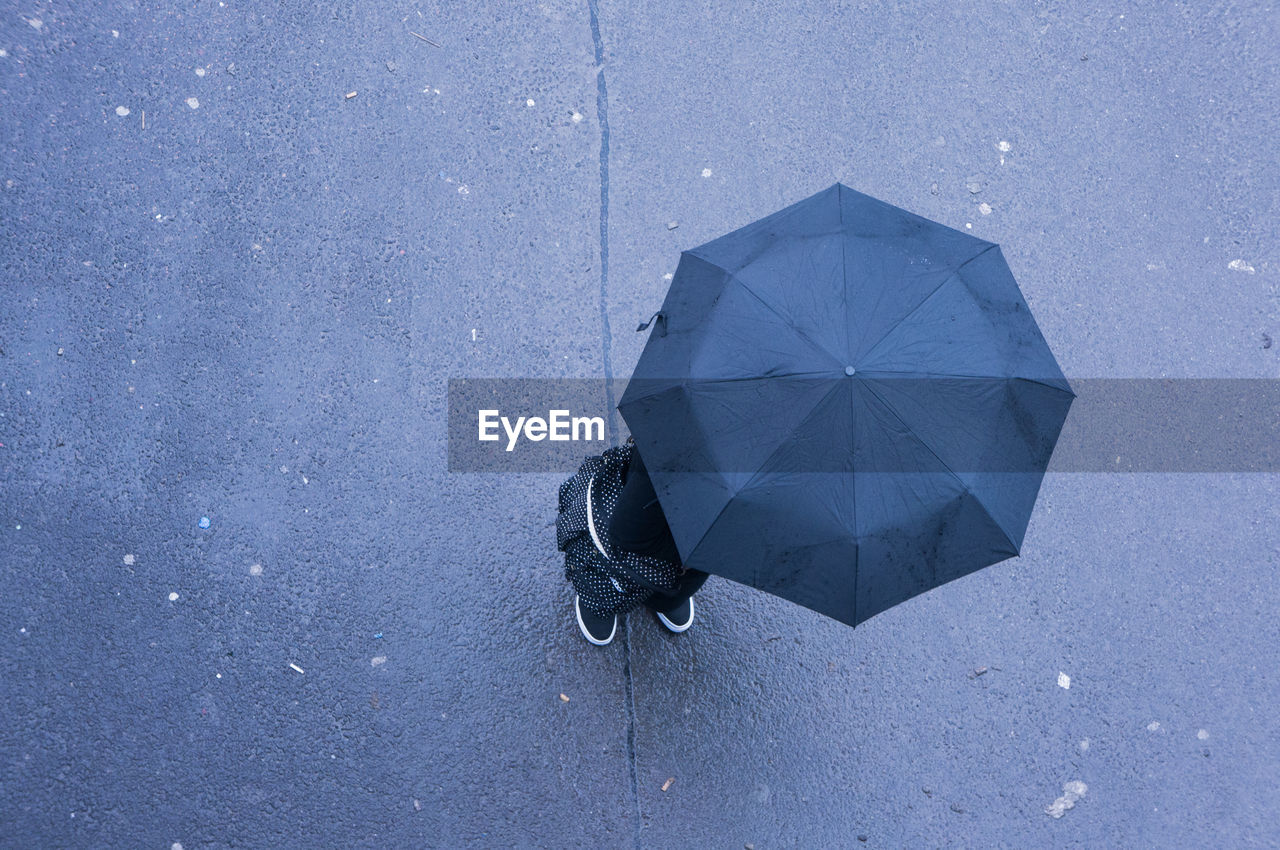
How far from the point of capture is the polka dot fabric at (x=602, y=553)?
297cm

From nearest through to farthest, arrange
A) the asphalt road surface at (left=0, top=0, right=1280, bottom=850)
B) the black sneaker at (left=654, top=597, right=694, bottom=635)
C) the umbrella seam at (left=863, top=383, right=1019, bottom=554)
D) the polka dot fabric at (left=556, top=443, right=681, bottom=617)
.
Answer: the umbrella seam at (left=863, top=383, right=1019, bottom=554) → the polka dot fabric at (left=556, top=443, right=681, bottom=617) → the asphalt road surface at (left=0, top=0, right=1280, bottom=850) → the black sneaker at (left=654, top=597, right=694, bottom=635)

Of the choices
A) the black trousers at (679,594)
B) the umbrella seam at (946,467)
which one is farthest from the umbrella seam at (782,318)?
the black trousers at (679,594)

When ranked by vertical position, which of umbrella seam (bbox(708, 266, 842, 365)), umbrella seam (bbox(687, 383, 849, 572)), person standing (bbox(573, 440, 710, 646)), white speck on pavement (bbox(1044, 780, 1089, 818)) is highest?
umbrella seam (bbox(708, 266, 842, 365))

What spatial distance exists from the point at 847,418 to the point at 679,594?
121 cm

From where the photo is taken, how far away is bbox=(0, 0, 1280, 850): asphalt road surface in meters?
3.52

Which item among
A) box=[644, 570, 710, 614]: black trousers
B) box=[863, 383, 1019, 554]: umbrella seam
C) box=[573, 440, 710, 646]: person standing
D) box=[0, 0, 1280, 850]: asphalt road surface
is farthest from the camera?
box=[0, 0, 1280, 850]: asphalt road surface

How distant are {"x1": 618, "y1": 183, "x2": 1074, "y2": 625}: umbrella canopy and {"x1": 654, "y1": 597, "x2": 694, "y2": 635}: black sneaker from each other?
1.24 metres

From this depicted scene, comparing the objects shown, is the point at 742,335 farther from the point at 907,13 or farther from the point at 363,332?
the point at 907,13

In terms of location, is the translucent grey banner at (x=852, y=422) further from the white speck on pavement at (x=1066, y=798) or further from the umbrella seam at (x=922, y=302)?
the white speck on pavement at (x=1066, y=798)

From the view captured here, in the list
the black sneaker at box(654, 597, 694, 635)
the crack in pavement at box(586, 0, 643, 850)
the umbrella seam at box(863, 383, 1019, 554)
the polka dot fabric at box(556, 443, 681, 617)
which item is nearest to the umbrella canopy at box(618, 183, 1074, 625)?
the umbrella seam at box(863, 383, 1019, 554)

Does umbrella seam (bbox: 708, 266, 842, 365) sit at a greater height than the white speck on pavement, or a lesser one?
greater

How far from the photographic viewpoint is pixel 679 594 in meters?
3.23

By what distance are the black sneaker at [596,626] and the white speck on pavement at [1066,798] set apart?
186cm

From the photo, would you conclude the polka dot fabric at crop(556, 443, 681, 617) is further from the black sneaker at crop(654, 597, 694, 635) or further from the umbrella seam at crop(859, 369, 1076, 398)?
the umbrella seam at crop(859, 369, 1076, 398)
